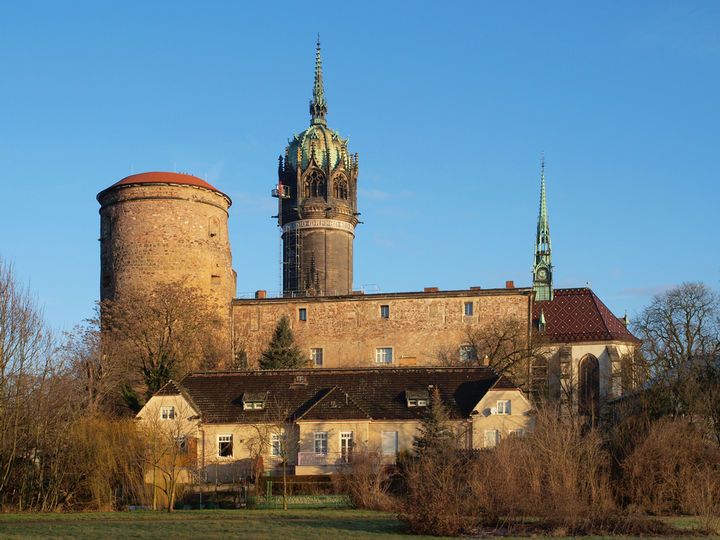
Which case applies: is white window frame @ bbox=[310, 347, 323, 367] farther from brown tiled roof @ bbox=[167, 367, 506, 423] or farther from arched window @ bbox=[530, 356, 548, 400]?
brown tiled roof @ bbox=[167, 367, 506, 423]

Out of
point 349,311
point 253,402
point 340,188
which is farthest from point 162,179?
point 340,188

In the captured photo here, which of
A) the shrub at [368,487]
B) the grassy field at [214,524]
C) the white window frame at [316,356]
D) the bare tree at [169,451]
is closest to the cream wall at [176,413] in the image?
the bare tree at [169,451]

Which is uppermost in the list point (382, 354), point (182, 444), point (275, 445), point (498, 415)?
point (382, 354)

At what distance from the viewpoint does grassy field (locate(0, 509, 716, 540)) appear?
2377 cm

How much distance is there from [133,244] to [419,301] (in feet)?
53.4

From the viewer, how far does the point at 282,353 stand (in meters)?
54.1

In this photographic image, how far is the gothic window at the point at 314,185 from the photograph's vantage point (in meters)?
83.1

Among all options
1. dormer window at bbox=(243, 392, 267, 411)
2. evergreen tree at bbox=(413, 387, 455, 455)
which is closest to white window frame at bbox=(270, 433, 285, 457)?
dormer window at bbox=(243, 392, 267, 411)

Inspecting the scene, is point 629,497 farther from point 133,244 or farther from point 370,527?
point 133,244

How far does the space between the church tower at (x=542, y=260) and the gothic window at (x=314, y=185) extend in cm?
1801

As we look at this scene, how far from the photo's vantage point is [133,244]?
56094 mm

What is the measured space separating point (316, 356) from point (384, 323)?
14.4 feet

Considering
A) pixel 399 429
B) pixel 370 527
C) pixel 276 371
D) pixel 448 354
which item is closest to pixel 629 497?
pixel 370 527

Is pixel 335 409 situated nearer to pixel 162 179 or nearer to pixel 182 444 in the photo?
pixel 182 444
